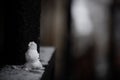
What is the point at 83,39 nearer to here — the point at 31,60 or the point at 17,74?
the point at 31,60

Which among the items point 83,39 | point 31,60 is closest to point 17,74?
point 31,60

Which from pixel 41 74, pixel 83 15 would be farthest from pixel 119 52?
pixel 41 74

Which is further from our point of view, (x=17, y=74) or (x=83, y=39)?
(x=83, y=39)

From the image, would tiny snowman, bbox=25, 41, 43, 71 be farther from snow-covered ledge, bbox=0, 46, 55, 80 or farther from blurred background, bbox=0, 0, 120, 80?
blurred background, bbox=0, 0, 120, 80

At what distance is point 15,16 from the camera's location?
11.5ft

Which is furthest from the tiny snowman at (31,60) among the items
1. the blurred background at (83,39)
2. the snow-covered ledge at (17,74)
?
the blurred background at (83,39)

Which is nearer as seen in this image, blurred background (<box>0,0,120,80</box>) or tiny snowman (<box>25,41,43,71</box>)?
tiny snowman (<box>25,41,43,71</box>)

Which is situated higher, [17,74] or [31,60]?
[31,60]

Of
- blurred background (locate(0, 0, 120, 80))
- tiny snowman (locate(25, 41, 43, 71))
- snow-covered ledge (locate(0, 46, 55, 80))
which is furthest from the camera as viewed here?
blurred background (locate(0, 0, 120, 80))

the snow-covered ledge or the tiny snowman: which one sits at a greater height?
the tiny snowman

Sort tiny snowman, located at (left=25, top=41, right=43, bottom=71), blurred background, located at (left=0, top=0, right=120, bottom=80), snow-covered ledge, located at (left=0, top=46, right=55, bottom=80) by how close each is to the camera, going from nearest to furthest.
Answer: snow-covered ledge, located at (left=0, top=46, right=55, bottom=80) < tiny snowman, located at (left=25, top=41, right=43, bottom=71) < blurred background, located at (left=0, top=0, right=120, bottom=80)

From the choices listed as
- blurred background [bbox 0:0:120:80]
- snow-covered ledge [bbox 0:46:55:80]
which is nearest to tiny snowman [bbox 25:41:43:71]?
snow-covered ledge [bbox 0:46:55:80]

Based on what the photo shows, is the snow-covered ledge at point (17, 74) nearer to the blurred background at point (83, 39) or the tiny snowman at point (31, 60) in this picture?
the tiny snowman at point (31, 60)

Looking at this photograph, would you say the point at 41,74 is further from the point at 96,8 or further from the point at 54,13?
the point at 96,8
